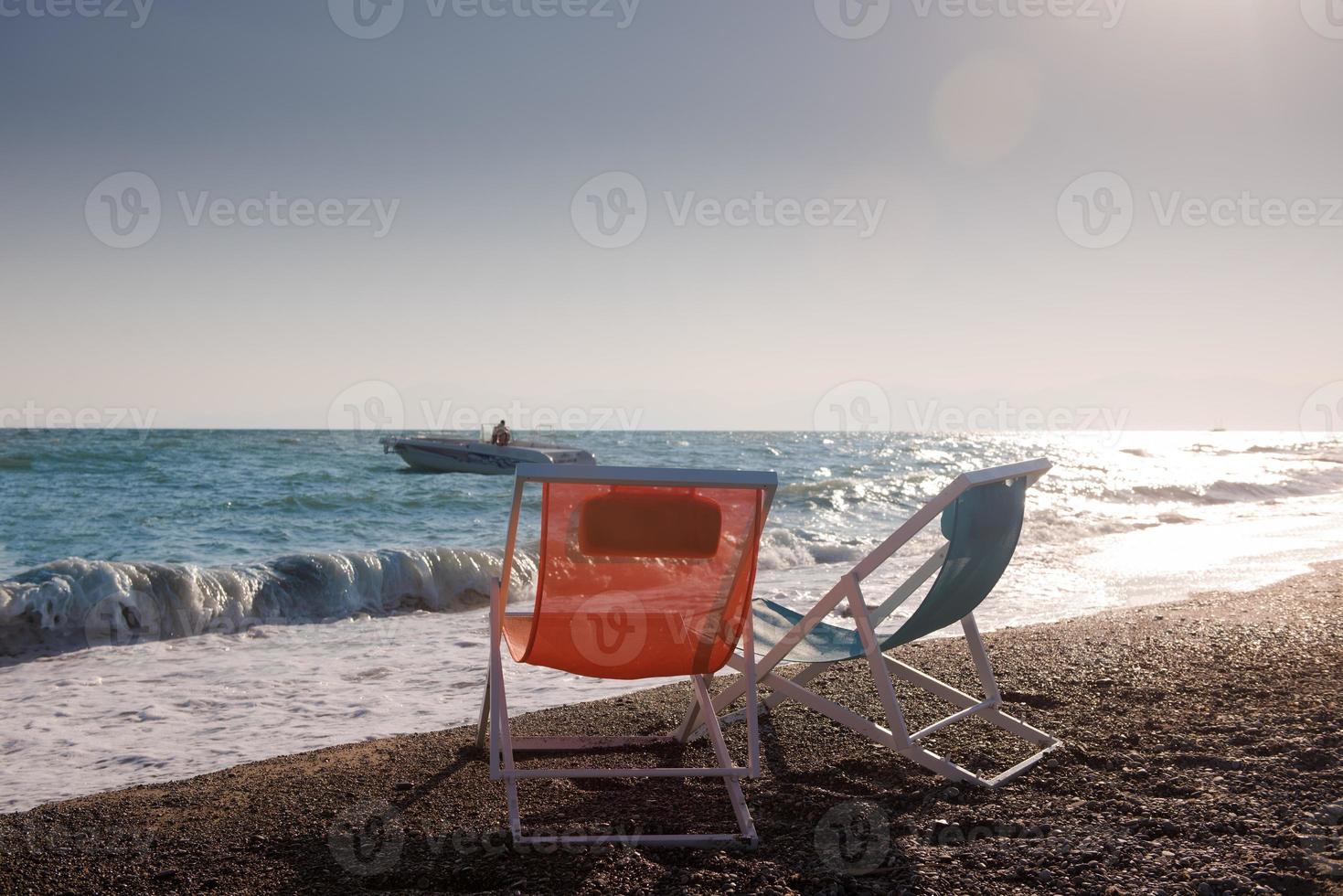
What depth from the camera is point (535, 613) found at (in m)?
3.00

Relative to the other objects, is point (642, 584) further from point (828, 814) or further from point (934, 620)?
point (934, 620)

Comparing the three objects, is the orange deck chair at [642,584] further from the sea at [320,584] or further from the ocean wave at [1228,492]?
the ocean wave at [1228,492]

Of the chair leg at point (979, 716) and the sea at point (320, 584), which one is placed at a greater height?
the chair leg at point (979, 716)

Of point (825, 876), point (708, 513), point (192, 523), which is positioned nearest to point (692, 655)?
point (708, 513)

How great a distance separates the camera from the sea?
196 inches

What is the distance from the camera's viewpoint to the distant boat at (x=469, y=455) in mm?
27172

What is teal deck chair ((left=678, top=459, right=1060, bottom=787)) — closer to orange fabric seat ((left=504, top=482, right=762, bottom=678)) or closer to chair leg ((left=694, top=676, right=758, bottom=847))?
chair leg ((left=694, top=676, right=758, bottom=847))

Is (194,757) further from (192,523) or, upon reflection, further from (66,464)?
(66,464)

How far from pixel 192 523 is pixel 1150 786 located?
52.8 ft

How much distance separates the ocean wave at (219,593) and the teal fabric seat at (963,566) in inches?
261

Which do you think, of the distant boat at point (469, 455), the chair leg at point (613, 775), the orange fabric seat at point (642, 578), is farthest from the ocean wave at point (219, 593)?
the distant boat at point (469, 455)

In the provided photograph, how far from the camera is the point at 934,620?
11.2 ft

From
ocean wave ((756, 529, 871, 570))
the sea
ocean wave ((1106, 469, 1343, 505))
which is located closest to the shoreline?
the sea

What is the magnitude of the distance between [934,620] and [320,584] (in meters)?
7.63
